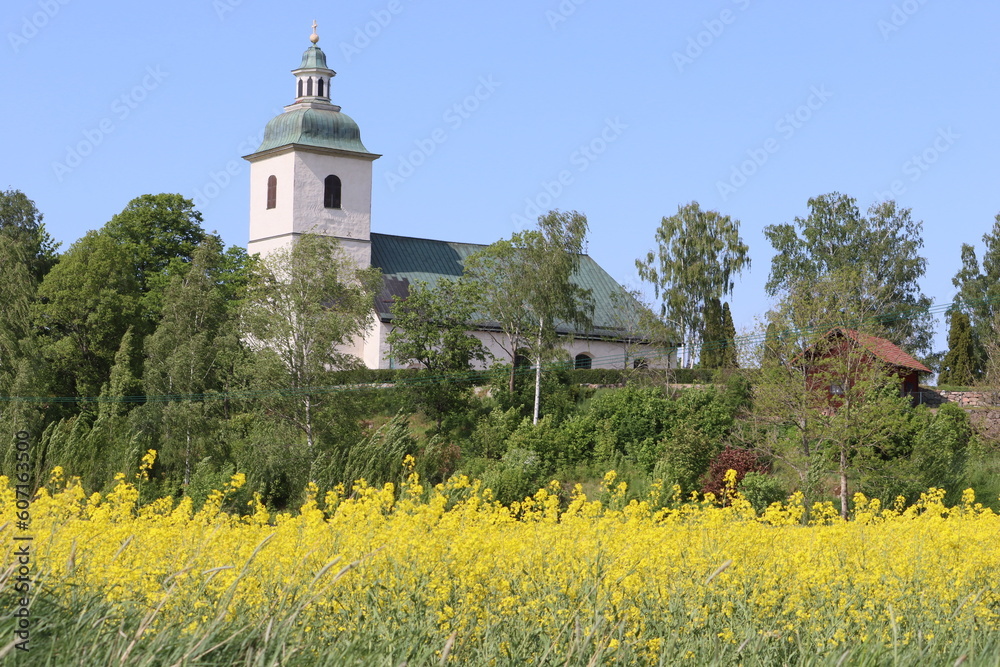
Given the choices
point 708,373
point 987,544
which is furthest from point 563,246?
point 987,544

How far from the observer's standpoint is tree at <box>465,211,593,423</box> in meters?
37.8

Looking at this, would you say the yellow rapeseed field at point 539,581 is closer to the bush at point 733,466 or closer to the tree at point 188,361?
the bush at point 733,466

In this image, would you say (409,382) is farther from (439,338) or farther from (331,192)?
(331,192)

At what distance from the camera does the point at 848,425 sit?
85.7 feet

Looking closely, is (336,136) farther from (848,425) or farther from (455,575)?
(455,575)

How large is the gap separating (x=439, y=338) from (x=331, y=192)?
14.2 metres

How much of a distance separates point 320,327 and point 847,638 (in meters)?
25.4

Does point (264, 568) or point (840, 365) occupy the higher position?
point (840, 365)

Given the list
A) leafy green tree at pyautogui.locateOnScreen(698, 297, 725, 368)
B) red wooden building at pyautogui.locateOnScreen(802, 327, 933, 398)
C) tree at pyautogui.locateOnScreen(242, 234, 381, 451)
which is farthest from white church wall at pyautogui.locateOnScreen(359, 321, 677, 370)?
red wooden building at pyautogui.locateOnScreen(802, 327, 933, 398)

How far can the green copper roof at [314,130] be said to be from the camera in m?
51.6

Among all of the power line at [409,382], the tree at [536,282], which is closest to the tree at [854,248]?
the power line at [409,382]

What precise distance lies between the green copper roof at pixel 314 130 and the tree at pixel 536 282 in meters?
15.1

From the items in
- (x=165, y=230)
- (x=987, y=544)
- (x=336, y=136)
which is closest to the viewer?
(x=987, y=544)

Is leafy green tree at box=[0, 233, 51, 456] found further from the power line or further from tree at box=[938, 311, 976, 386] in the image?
tree at box=[938, 311, 976, 386]
